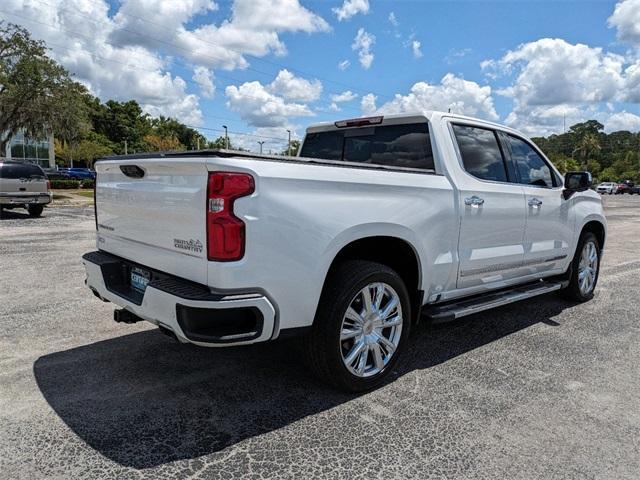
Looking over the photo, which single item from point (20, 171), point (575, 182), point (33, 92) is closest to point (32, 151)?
point (33, 92)

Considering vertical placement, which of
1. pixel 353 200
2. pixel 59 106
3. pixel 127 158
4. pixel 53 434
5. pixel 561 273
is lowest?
pixel 53 434

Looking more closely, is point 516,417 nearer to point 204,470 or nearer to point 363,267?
point 363,267

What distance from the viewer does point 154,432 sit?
2873 millimetres

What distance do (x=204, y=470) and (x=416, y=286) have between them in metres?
2.01

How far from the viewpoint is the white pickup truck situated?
2.74 meters

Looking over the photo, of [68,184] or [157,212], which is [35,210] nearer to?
[157,212]

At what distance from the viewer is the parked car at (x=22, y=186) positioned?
13861 millimetres

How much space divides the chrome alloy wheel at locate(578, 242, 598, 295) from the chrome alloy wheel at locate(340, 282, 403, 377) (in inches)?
135

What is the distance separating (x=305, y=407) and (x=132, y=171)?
1957mm

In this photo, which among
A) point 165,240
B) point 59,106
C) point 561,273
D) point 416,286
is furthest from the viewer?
point 59,106

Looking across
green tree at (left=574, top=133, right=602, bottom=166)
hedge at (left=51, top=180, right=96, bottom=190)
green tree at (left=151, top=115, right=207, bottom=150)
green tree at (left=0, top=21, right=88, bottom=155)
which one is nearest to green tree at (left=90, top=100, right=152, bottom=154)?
green tree at (left=151, top=115, right=207, bottom=150)

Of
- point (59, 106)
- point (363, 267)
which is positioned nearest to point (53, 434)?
point (363, 267)

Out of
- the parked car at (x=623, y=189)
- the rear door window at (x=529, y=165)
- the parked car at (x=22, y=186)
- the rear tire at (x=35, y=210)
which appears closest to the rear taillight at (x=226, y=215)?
the rear door window at (x=529, y=165)

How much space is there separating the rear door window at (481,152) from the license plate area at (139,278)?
267 centimetres
